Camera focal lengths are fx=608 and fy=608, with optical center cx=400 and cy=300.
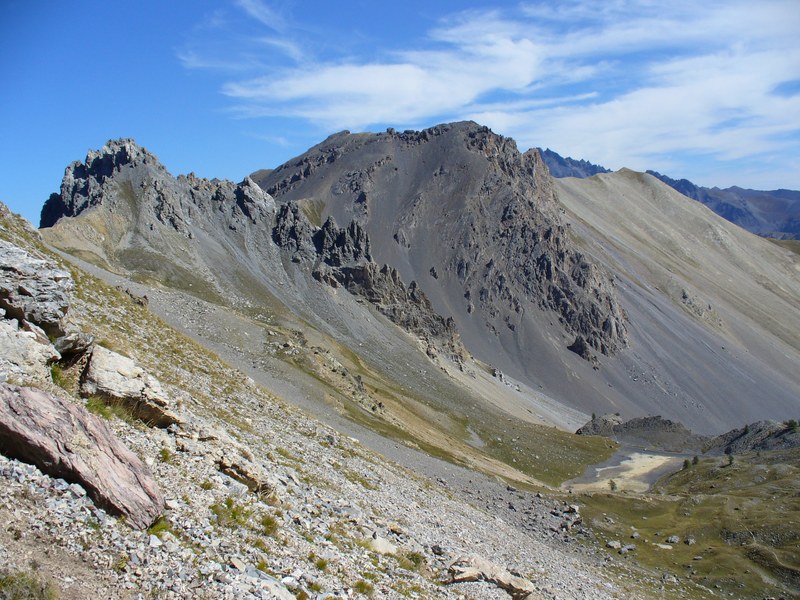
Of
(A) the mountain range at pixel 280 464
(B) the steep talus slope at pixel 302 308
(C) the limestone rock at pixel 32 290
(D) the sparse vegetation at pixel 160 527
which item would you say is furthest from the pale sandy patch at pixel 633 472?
(C) the limestone rock at pixel 32 290

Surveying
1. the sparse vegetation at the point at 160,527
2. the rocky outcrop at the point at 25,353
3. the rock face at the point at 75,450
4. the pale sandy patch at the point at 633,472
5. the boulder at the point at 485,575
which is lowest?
the pale sandy patch at the point at 633,472

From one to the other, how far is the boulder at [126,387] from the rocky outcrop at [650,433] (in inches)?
5342

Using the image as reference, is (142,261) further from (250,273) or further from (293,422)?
(293,422)

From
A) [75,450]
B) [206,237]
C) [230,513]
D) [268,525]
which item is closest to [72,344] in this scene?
[75,450]

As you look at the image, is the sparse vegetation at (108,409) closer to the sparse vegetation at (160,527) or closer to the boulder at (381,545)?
the sparse vegetation at (160,527)

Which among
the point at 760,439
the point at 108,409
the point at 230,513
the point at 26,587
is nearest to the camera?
the point at 26,587

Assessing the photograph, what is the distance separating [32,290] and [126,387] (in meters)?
3.82

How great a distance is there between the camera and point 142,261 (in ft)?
392

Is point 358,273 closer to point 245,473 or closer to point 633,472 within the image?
point 633,472

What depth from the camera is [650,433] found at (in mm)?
144750

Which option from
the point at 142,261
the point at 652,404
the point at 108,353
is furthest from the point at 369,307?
the point at 108,353

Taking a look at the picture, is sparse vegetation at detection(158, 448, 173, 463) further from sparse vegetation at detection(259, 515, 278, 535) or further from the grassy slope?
the grassy slope

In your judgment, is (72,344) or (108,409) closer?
(108,409)

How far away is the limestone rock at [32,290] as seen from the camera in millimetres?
17031
